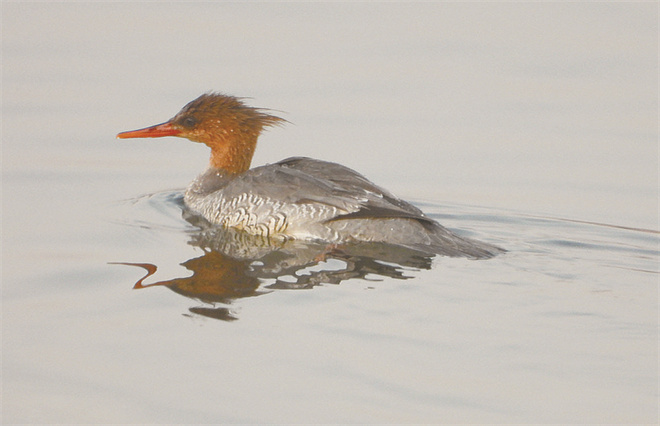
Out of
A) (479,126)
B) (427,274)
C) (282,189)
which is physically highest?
(479,126)

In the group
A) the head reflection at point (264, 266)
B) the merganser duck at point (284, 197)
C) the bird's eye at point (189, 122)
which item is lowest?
the head reflection at point (264, 266)

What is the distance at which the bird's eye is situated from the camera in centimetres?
1158

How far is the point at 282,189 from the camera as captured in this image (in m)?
10.3

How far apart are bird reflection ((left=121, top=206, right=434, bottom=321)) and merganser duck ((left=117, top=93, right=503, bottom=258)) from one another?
0.16m

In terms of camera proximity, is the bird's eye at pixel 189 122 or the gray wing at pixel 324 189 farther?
the bird's eye at pixel 189 122

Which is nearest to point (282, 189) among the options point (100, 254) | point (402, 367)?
point (100, 254)

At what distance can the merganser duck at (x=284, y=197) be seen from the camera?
9.91 m

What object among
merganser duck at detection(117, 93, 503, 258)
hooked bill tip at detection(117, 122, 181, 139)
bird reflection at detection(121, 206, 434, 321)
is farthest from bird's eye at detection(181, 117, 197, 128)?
bird reflection at detection(121, 206, 434, 321)

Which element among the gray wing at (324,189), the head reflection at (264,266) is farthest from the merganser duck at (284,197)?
the head reflection at (264,266)

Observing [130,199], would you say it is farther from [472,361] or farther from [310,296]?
[472,361]

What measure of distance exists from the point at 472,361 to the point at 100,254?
4.11 metres

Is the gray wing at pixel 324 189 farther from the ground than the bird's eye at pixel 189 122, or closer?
closer

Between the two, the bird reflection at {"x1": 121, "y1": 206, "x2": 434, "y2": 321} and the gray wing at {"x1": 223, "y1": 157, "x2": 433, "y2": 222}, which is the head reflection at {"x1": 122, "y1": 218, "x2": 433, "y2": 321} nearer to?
the bird reflection at {"x1": 121, "y1": 206, "x2": 434, "y2": 321}

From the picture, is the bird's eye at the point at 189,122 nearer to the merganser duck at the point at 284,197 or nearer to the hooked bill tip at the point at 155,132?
the merganser duck at the point at 284,197
